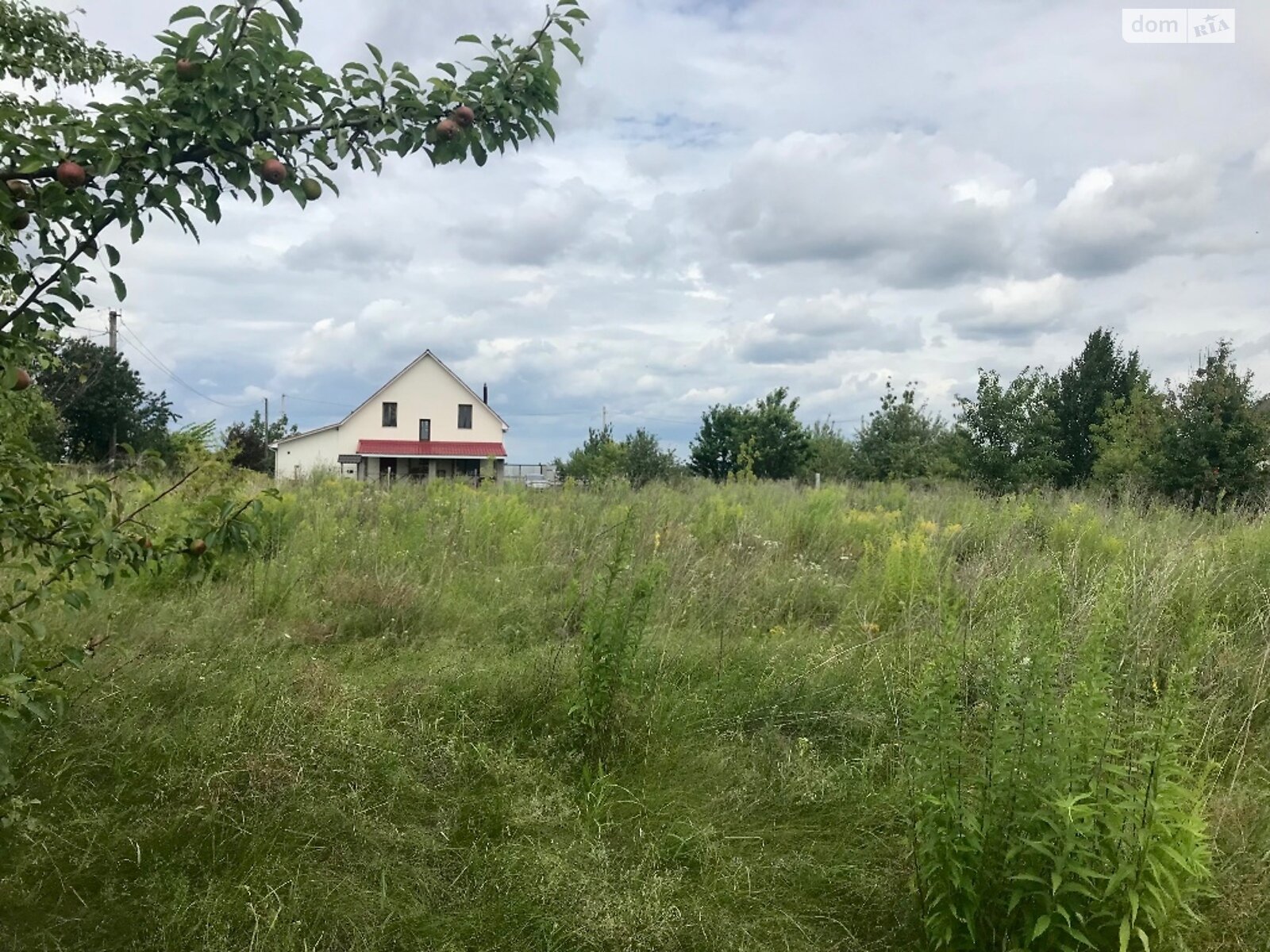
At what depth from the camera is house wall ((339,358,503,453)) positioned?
4409cm

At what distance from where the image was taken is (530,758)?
11.5 feet

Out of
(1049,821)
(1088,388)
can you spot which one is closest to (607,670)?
(1049,821)

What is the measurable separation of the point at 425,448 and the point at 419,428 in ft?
4.61

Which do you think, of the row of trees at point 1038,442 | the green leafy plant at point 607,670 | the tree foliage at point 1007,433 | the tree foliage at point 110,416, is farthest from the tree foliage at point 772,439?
the green leafy plant at point 607,670

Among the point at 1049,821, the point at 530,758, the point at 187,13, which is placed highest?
the point at 187,13

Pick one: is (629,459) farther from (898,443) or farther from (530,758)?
(530,758)

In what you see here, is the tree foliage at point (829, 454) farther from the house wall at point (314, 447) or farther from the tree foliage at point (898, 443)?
the house wall at point (314, 447)

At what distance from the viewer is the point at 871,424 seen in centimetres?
2992

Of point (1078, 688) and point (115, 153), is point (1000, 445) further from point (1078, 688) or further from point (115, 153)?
point (115, 153)

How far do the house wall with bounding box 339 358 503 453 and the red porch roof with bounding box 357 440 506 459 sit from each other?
11.4 inches

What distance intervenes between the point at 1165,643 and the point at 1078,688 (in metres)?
2.51

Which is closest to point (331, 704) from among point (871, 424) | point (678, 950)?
point (678, 950)

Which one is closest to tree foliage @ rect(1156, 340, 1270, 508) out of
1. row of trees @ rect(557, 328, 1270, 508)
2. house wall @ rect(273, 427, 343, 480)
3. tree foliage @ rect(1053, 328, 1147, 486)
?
row of trees @ rect(557, 328, 1270, 508)

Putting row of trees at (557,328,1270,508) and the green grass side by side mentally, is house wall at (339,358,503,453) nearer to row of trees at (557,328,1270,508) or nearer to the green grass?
row of trees at (557,328,1270,508)
